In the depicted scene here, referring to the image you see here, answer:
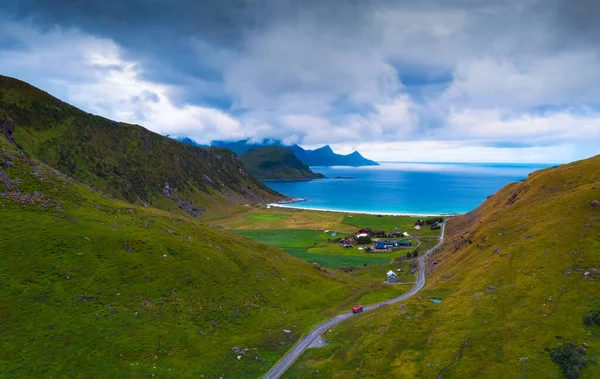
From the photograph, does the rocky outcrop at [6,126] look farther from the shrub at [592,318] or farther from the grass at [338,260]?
the shrub at [592,318]

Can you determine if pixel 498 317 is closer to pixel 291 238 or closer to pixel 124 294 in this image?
pixel 124 294

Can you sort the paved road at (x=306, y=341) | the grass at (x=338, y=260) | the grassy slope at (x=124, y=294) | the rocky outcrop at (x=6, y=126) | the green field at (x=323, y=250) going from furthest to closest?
the green field at (x=323, y=250)
the grass at (x=338, y=260)
the rocky outcrop at (x=6, y=126)
the paved road at (x=306, y=341)
the grassy slope at (x=124, y=294)

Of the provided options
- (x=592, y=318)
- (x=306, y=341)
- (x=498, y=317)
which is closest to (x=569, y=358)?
(x=592, y=318)

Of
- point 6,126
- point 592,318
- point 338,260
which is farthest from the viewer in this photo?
point 338,260

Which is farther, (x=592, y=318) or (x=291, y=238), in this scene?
(x=291, y=238)

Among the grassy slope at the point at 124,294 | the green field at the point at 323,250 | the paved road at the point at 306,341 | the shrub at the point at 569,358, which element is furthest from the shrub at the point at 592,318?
the green field at the point at 323,250

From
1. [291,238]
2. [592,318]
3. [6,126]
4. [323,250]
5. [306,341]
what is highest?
[6,126]

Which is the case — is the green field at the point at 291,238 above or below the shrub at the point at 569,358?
below
